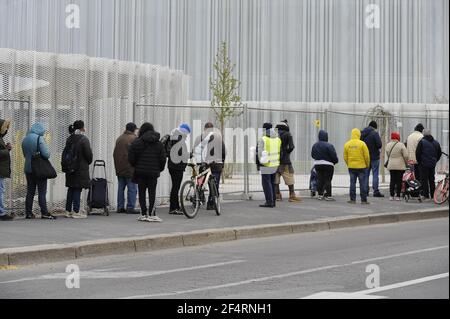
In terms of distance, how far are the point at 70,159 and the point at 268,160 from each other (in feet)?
14.8

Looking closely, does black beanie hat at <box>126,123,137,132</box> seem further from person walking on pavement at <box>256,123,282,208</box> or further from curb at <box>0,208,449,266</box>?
curb at <box>0,208,449,266</box>

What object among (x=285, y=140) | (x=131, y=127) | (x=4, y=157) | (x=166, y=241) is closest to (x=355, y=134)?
(x=285, y=140)

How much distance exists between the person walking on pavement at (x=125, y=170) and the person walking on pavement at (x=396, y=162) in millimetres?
7462

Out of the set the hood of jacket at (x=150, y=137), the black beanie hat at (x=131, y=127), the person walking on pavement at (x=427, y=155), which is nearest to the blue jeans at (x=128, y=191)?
the black beanie hat at (x=131, y=127)

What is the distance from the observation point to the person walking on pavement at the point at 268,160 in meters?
16.8

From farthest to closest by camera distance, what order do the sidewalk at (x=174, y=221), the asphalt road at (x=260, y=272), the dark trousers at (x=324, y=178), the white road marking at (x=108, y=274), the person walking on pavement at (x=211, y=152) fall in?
the dark trousers at (x=324, y=178) < the person walking on pavement at (x=211, y=152) < the sidewalk at (x=174, y=221) < the white road marking at (x=108, y=274) < the asphalt road at (x=260, y=272)

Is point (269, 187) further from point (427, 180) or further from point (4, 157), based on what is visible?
point (4, 157)

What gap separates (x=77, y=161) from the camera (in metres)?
14.5

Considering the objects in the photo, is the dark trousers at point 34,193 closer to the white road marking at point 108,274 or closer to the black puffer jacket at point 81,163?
the black puffer jacket at point 81,163

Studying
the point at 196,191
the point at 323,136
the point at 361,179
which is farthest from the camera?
the point at 323,136

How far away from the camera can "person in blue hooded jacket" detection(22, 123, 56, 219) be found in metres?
14.1

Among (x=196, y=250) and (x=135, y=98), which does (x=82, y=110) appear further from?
(x=196, y=250)

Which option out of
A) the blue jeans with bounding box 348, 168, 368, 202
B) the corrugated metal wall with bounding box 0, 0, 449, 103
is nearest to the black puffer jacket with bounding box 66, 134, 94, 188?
the blue jeans with bounding box 348, 168, 368, 202

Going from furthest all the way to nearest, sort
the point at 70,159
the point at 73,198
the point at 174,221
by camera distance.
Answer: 1. the point at 73,198
2. the point at 70,159
3. the point at 174,221
